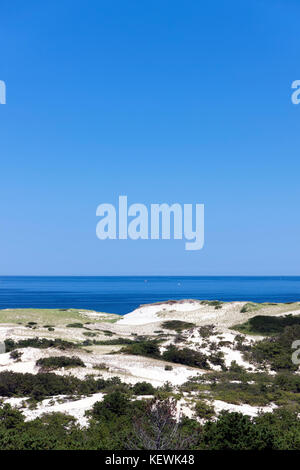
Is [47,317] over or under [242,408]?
under

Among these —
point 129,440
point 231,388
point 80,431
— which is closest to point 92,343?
point 231,388

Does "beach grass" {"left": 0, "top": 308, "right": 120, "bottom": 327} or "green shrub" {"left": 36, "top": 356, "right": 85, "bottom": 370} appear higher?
"green shrub" {"left": 36, "top": 356, "right": 85, "bottom": 370}

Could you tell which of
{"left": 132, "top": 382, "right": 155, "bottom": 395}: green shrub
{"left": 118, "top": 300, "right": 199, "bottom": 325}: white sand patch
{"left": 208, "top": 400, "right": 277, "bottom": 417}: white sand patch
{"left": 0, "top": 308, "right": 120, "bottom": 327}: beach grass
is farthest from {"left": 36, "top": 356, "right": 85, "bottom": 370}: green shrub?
{"left": 118, "top": 300, "right": 199, "bottom": 325}: white sand patch

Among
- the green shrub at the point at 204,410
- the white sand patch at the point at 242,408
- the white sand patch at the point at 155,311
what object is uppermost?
the green shrub at the point at 204,410

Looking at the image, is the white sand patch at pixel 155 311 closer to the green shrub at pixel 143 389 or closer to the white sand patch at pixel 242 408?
the green shrub at pixel 143 389

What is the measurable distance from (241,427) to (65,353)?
23479 millimetres

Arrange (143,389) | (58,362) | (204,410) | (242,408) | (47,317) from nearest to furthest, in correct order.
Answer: (204,410) → (242,408) → (143,389) → (58,362) → (47,317)

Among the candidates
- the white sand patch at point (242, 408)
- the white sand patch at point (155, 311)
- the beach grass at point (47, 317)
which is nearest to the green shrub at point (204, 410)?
the white sand patch at point (242, 408)

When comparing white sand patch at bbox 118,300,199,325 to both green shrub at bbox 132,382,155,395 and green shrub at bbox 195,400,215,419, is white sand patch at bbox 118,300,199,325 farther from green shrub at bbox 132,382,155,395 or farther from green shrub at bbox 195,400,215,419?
green shrub at bbox 195,400,215,419

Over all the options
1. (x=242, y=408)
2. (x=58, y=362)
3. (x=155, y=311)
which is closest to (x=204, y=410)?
(x=242, y=408)

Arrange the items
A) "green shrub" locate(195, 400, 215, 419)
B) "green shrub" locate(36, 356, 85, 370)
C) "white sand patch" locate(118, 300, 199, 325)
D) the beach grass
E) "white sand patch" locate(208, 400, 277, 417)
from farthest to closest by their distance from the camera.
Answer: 1. "white sand patch" locate(118, 300, 199, 325)
2. the beach grass
3. "green shrub" locate(36, 356, 85, 370)
4. "white sand patch" locate(208, 400, 277, 417)
5. "green shrub" locate(195, 400, 215, 419)

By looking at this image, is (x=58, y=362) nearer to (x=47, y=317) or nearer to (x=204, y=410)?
(x=204, y=410)

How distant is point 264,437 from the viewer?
14.5 m
